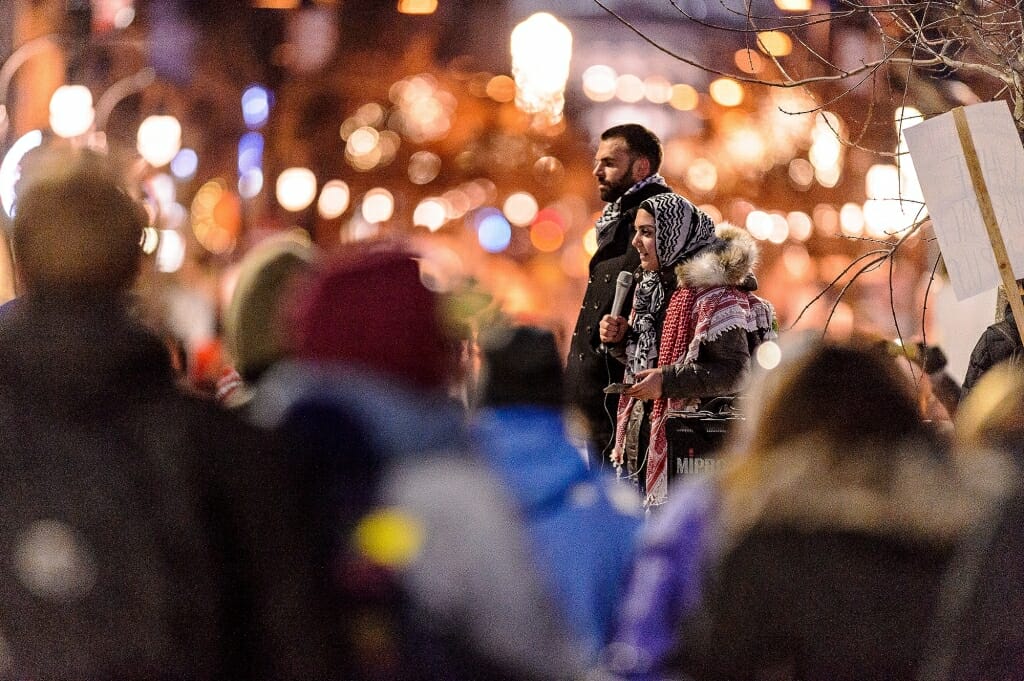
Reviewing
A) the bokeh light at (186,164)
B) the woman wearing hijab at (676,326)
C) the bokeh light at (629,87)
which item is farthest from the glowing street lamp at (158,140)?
the bokeh light at (629,87)

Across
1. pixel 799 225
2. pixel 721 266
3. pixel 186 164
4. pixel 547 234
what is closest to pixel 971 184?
pixel 721 266

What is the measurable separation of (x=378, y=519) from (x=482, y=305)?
152 cm


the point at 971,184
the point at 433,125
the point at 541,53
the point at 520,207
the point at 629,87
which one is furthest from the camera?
the point at 520,207

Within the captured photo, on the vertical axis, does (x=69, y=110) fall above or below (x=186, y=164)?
below

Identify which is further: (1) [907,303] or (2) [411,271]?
(1) [907,303]

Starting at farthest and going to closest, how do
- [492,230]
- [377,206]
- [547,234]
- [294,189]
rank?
1. [547,234]
2. [492,230]
3. [377,206]
4. [294,189]

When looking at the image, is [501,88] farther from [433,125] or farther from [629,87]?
[629,87]

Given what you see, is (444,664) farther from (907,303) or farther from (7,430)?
(907,303)

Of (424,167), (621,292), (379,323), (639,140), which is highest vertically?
(424,167)

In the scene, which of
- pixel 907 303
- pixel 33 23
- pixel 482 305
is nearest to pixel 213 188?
pixel 33 23

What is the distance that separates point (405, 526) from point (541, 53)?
10.2 m

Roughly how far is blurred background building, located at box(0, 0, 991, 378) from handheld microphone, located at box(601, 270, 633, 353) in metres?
4.50

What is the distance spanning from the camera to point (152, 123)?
2022 centimetres

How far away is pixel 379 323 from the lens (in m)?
2.94
